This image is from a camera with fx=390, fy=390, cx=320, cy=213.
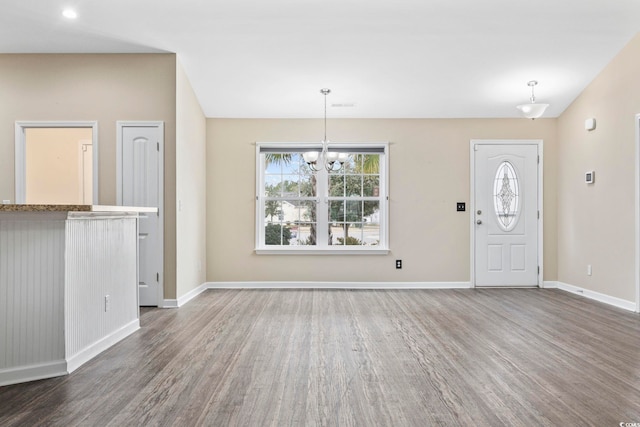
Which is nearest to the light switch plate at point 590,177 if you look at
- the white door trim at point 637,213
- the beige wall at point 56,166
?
the white door trim at point 637,213

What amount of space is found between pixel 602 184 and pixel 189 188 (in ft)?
16.0

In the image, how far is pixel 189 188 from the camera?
4.75m

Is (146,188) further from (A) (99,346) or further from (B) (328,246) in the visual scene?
(B) (328,246)

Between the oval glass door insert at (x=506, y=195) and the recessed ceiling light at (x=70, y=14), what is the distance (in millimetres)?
5306

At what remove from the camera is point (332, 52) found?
4211 millimetres

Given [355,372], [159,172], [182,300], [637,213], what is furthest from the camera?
[182,300]

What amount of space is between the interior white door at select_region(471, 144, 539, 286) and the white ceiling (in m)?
0.76

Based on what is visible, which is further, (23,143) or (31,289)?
(23,143)

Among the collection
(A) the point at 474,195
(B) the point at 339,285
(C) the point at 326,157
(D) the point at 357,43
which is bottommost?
(B) the point at 339,285

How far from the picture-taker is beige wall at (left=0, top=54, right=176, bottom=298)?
14.1 feet

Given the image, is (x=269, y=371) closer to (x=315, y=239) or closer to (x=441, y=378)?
(x=441, y=378)

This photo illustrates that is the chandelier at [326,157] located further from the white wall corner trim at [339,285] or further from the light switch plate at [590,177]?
the light switch plate at [590,177]

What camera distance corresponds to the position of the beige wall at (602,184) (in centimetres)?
414

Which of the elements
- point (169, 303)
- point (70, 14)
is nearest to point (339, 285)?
point (169, 303)
